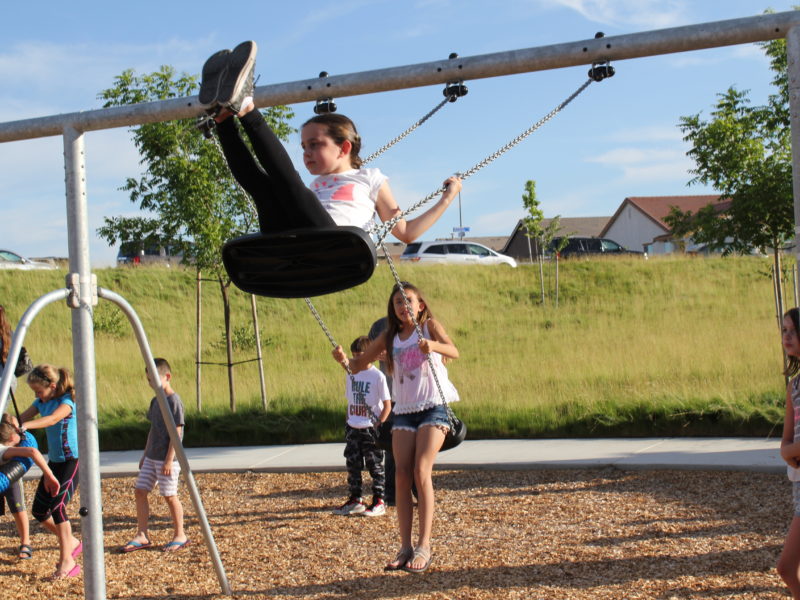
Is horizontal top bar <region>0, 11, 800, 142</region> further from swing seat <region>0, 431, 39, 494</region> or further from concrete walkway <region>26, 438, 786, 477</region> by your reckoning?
concrete walkway <region>26, 438, 786, 477</region>

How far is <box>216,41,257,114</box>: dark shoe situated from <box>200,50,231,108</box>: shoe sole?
14 millimetres

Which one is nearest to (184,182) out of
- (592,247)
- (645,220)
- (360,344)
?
(360,344)

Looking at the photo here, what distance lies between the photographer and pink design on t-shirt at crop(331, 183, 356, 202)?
13.2 ft

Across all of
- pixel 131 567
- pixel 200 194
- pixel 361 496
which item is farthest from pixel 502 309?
pixel 131 567

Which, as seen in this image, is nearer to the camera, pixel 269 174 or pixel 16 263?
pixel 269 174

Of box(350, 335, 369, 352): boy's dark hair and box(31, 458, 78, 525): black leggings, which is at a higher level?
box(350, 335, 369, 352): boy's dark hair

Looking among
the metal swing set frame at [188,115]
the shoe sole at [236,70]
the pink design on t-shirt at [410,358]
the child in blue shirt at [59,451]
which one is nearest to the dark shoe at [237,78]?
the shoe sole at [236,70]

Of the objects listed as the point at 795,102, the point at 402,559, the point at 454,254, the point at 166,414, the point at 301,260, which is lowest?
the point at 402,559

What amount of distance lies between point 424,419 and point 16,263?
27011 millimetres

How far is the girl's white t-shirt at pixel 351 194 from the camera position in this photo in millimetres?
3965

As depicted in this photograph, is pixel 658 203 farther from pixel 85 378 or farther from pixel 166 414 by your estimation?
pixel 85 378

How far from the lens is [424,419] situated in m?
5.05

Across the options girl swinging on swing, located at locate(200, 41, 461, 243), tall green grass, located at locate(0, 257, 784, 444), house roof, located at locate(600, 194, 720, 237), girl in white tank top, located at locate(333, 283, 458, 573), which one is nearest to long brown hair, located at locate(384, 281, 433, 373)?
girl in white tank top, located at locate(333, 283, 458, 573)

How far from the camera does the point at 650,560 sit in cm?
517
